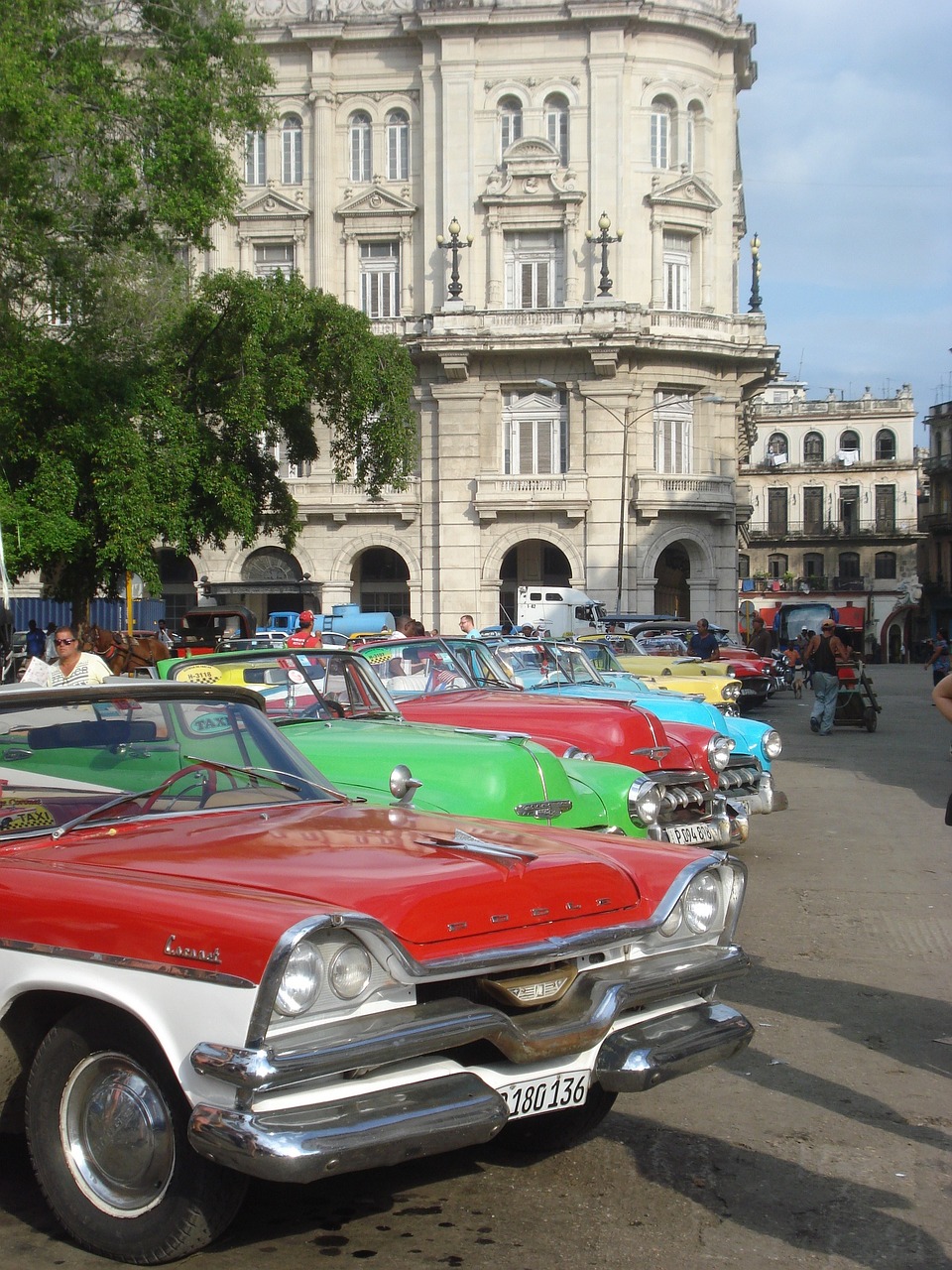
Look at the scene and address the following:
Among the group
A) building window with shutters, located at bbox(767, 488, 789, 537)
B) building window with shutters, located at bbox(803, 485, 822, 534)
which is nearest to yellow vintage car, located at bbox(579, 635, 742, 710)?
building window with shutters, located at bbox(767, 488, 789, 537)

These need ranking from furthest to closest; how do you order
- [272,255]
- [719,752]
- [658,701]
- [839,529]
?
[839,529] → [272,255] → [658,701] → [719,752]

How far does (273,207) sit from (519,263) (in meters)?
7.93

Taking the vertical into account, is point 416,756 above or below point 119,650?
below

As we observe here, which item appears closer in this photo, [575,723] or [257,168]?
[575,723]

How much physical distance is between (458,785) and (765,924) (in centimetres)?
271

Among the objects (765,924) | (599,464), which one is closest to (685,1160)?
(765,924)

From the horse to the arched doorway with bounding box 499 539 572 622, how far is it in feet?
81.5

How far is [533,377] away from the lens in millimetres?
42531

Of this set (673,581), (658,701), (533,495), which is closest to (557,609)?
(533,495)

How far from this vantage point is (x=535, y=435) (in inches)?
1687

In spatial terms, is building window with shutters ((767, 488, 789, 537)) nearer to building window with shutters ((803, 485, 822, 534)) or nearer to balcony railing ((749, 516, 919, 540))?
balcony railing ((749, 516, 919, 540))

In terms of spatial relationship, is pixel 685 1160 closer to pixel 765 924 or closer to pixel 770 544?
pixel 765 924

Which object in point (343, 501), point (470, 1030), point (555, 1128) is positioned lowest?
point (555, 1128)

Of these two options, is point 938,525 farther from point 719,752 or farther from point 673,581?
point 719,752
